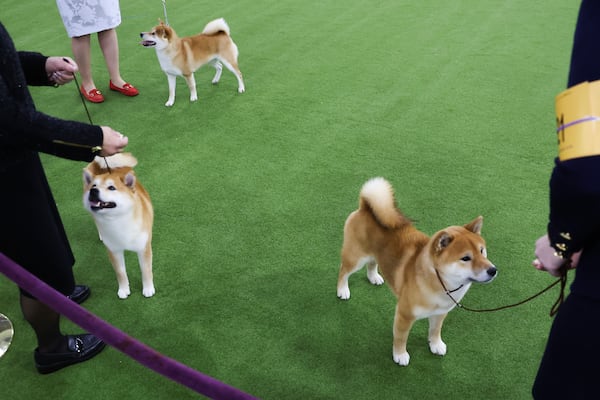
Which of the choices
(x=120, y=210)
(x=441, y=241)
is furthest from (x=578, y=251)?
(x=120, y=210)

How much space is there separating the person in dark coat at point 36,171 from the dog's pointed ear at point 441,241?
1104mm

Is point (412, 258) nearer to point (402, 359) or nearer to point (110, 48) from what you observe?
point (402, 359)

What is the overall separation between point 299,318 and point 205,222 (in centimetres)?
87

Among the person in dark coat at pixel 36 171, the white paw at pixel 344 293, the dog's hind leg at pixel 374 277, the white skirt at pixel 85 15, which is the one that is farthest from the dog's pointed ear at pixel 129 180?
the white skirt at pixel 85 15

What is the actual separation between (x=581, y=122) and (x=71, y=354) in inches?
80.1

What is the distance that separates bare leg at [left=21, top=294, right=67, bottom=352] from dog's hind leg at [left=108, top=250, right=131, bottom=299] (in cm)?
40

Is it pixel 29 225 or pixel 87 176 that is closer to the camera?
pixel 29 225

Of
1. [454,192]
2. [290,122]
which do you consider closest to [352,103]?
[290,122]

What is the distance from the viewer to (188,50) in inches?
154

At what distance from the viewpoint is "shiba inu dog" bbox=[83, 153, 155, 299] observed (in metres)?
2.13

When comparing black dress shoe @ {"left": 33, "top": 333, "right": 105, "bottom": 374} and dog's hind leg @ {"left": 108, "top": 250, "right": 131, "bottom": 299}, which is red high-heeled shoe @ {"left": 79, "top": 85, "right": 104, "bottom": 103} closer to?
dog's hind leg @ {"left": 108, "top": 250, "right": 131, "bottom": 299}

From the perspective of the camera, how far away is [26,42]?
5.16 metres

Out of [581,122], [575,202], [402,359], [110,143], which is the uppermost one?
[581,122]

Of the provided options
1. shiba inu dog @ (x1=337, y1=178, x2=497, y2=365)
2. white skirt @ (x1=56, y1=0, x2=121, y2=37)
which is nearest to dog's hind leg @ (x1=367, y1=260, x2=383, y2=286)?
shiba inu dog @ (x1=337, y1=178, x2=497, y2=365)
